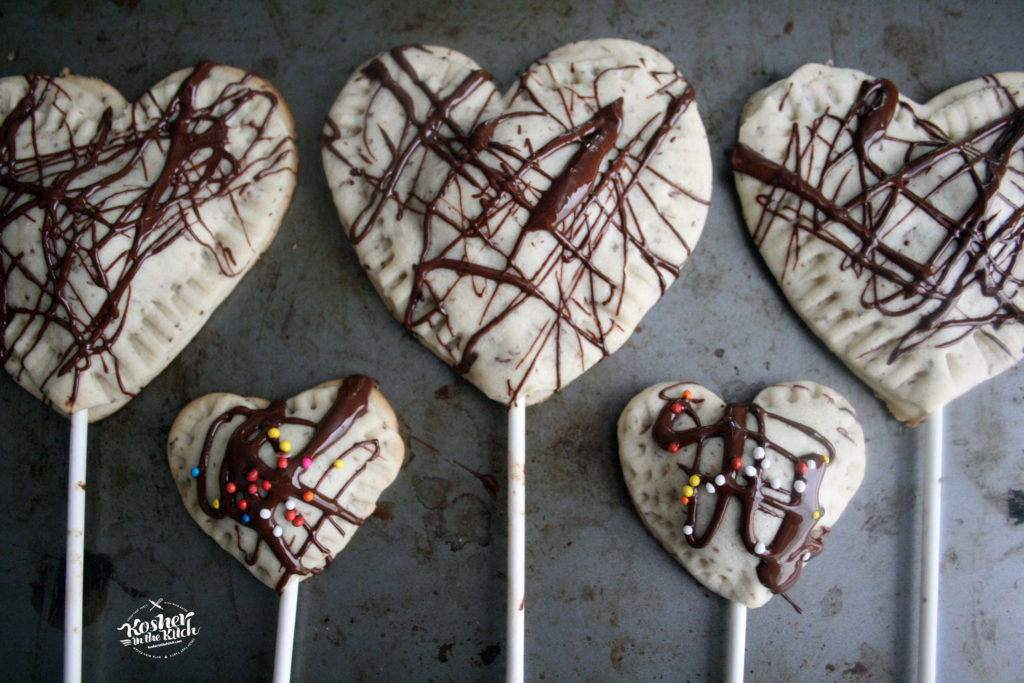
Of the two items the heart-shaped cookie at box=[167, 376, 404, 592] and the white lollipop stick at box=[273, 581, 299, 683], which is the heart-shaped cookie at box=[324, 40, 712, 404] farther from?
the white lollipop stick at box=[273, 581, 299, 683]

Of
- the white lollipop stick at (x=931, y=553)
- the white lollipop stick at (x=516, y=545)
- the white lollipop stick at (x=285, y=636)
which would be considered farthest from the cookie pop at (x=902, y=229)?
the white lollipop stick at (x=285, y=636)

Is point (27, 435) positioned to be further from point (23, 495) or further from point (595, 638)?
point (595, 638)

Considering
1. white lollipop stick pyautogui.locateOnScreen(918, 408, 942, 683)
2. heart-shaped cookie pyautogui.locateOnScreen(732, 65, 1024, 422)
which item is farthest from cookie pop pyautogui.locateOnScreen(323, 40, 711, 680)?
white lollipop stick pyautogui.locateOnScreen(918, 408, 942, 683)

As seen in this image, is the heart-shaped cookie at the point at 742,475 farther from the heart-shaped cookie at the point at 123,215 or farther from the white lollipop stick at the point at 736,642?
the heart-shaped cookie at the point at 123,215

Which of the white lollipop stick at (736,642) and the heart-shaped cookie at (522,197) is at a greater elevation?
the heart-shaped cookie at (522,197)

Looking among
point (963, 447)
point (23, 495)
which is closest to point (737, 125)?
point (963, 447)
